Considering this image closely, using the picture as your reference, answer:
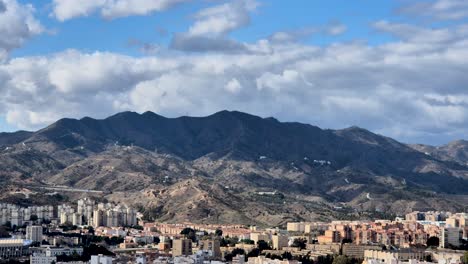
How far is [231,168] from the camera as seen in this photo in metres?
139

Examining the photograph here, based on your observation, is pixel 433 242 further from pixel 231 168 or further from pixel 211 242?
pixel 231 168

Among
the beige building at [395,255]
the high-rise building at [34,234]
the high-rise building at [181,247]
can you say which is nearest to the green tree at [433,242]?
the beige building at [395,255]

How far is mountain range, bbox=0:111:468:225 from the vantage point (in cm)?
9862

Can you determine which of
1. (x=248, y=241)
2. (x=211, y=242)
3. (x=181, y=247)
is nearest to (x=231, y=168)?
(x=248, y=241)

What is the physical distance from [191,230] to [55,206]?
63.4 ft

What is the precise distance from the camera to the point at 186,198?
316 feet

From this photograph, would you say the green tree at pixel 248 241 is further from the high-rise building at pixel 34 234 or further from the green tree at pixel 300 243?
the high-rise building at pixel 34 234

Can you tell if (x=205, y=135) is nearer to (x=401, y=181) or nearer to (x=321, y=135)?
(x=321, y=135)

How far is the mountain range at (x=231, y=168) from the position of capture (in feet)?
324

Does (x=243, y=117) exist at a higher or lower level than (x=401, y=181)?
higher

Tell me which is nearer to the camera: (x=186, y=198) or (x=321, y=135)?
(x=186, y=198)

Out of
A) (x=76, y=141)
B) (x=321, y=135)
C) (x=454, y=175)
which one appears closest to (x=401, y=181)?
(x=454, y=175)

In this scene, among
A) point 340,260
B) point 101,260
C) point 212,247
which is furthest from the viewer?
point 212,247

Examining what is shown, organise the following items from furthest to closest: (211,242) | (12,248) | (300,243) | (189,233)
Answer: (189,233) < (300,243) < (211,242) < (12,248)
